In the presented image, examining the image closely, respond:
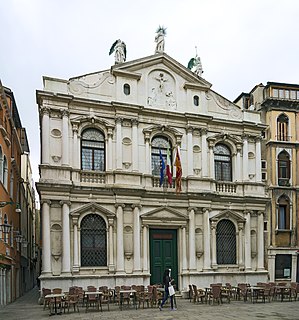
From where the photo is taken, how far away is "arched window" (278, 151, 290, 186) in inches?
1186

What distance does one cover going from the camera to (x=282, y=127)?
3075 cm

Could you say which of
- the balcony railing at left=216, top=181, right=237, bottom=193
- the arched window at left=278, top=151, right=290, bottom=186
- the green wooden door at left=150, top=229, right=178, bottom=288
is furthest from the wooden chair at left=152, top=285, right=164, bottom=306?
the arched window at left=278, top=151, right=290, bottom=186

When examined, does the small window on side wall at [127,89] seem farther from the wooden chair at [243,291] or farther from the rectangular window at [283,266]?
the rectangular window at [283,266]

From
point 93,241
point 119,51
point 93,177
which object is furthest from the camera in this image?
point 119,51

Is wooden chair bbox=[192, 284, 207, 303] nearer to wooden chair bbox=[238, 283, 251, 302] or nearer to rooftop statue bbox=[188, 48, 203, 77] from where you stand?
wooden chair bbox=[238, 283, 251, 302]

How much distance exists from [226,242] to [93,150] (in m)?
8.80

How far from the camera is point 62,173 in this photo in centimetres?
2162

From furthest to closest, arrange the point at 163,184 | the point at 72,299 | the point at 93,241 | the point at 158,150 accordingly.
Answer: the point at 158,150, the point at 163,184, the point at 93,241, the point at 72,299

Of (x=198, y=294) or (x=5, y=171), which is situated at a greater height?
(x=5, y=171)

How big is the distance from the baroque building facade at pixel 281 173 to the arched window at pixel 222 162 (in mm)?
5105

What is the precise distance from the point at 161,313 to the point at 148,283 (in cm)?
511

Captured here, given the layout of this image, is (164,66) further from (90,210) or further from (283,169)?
(283,169)

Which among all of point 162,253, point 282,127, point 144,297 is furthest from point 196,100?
point 144,297

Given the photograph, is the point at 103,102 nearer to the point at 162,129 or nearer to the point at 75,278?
the point at 162,129
